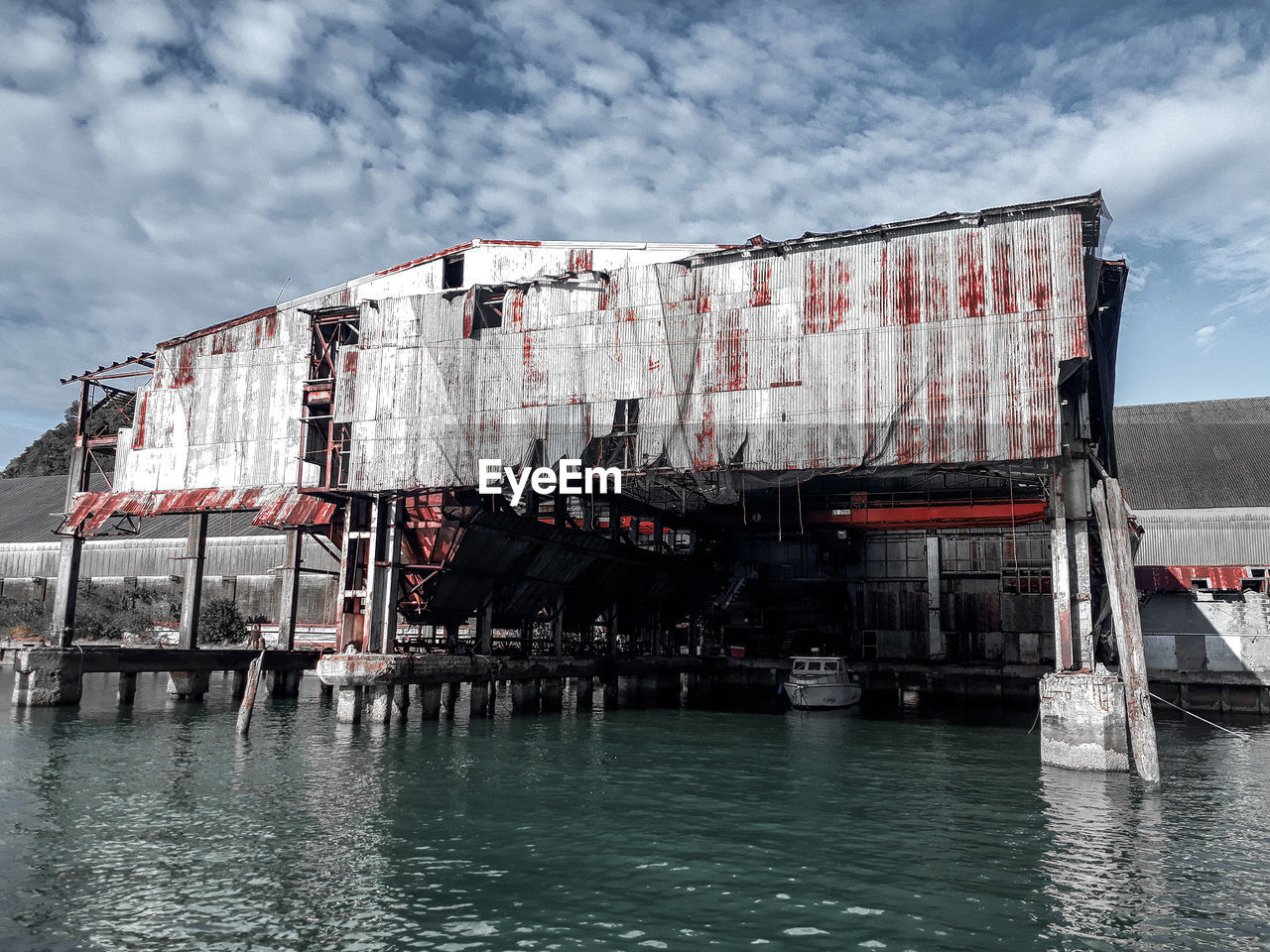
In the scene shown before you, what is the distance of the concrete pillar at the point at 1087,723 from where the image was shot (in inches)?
890

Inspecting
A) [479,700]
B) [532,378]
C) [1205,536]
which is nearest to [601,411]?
[532,378]

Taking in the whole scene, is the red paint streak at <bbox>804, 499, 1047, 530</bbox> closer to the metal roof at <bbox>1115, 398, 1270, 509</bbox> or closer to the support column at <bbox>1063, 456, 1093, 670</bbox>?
the metal roof at <bbox>1115, 398, 1270, 509</bbox>

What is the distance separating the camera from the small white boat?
4041 cm

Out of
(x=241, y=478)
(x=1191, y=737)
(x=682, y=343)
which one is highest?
(x=682, y=343)

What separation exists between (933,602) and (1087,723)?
29.5 metres

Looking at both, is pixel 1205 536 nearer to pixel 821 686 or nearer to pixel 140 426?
pixel 821 686

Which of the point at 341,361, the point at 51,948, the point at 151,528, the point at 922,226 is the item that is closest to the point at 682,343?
the point at 922,226

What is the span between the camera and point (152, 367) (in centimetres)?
4000

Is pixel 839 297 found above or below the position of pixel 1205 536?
above

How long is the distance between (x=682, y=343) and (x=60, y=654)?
24457 millimetres

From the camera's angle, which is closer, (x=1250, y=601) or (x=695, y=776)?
(x=695, y=776)

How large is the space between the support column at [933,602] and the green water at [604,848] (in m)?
24.0

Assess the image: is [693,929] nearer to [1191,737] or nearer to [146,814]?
[146,814]

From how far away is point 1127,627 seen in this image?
76.3ft
